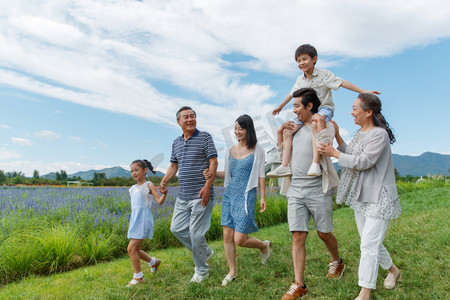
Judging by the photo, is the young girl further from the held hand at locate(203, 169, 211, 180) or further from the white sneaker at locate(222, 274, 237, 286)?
the white sneaker at locate(222, 274, 237, 286)

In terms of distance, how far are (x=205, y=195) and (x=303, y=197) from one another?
3.85ft

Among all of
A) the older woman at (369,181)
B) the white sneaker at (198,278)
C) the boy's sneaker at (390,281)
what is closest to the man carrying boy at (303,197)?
the older woman at (369,181)

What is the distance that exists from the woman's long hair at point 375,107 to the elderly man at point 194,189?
1.79 metres

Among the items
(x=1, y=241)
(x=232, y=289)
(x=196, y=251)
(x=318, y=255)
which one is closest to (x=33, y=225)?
(x=1, y=241)

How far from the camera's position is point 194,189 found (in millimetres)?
4219

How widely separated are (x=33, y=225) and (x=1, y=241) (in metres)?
0.77

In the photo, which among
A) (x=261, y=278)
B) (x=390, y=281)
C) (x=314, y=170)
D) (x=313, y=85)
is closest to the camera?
(x=314, y=170)

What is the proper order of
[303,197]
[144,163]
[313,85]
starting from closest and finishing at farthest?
[303,197] < [313,85] < [144,163]

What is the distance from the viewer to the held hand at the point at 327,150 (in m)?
3.37

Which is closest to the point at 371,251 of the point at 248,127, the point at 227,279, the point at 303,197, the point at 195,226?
the point at 303,197

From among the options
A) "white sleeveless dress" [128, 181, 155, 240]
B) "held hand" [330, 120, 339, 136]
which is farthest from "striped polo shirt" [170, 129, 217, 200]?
"held hand" [330, 120, 339, 136]

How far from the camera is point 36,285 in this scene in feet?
15.4

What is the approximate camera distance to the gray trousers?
4.19 m

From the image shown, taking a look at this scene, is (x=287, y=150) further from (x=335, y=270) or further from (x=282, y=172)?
(x=335, y=270)
